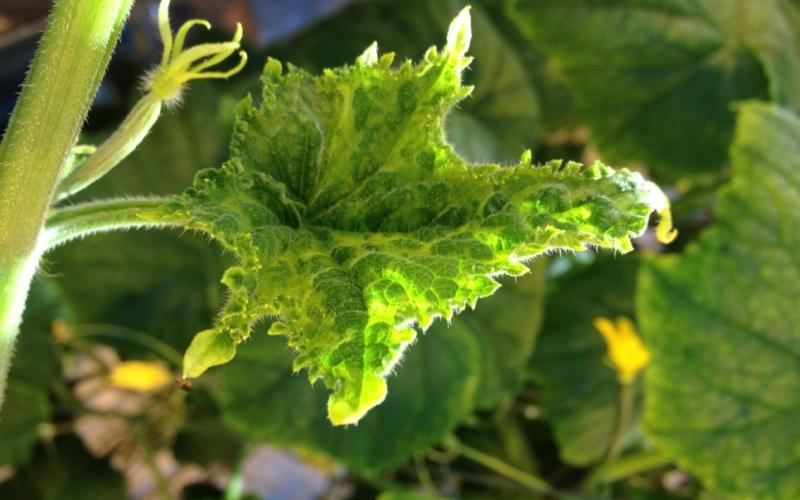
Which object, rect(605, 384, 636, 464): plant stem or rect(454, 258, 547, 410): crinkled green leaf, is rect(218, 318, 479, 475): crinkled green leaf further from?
rect(605, 384, 636, 464): plant stem

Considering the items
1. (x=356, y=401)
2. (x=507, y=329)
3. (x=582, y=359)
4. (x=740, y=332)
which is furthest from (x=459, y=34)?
(x=582, y=359)

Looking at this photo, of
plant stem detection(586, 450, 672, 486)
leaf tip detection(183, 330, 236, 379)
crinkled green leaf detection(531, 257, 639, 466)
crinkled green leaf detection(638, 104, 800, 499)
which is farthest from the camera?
crinkled green leaf detection(531, 257, 639, 466)

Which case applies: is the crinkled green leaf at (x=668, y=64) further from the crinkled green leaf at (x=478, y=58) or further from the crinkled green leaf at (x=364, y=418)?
the crinkled green leaf at (x=364, y=418)

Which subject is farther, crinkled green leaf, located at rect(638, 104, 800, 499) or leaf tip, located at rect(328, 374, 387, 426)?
crinkled green leaf, located at rect(638, 104, 800, 499)

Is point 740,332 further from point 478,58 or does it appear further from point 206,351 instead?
point 206,351

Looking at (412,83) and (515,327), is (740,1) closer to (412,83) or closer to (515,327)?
(515,327)

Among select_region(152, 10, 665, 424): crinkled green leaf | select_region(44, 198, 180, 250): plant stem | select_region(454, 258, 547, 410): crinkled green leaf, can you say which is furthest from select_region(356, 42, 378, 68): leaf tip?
select_region(454, 258, 547, 410): crinkled green leaf

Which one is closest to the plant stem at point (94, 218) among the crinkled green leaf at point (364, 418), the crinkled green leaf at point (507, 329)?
the crinkled green leaf at point (364, 418)
